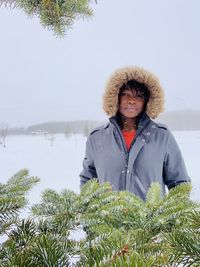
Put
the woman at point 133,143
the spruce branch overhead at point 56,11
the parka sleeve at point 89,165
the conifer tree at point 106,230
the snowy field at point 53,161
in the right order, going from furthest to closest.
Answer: the snowy field at point 53,161, the parka sleeve at point 89,165, the woman at point 133,143, the spruce branch overhead at point 56,11, the conifer tree at point 106,230

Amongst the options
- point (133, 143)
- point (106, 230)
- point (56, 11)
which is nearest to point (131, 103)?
point (133, 143)

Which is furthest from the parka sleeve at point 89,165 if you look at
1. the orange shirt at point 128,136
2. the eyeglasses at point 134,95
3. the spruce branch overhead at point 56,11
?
the spruce branch overhead at point 56,11

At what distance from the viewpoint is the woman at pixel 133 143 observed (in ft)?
5.02

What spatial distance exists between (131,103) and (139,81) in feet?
0.45

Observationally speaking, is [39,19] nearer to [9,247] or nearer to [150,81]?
[9,247]

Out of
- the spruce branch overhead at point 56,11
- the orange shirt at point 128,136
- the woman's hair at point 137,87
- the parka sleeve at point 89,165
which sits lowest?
the parka sleeve at point 89,165

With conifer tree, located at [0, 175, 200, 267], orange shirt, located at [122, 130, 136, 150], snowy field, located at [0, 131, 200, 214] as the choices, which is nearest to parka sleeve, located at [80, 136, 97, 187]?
orange shirt, located at [122, 130, 136, 150]

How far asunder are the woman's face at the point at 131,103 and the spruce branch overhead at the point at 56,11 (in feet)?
2.46

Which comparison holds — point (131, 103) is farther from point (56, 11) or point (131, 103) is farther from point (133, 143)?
point (56, 11)

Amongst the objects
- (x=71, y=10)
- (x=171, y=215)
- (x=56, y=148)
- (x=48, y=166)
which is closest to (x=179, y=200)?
(x=171, y=215)

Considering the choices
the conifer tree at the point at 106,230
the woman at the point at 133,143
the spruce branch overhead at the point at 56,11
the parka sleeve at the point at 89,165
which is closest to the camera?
the conifer tree at the point at 106,230

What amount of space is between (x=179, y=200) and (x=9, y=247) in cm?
26

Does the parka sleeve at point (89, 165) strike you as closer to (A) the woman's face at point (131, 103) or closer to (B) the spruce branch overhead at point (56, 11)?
(A) the woman's face at point (131, 103)

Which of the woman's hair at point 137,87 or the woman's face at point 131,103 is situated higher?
the woman's hair at point 137,87
